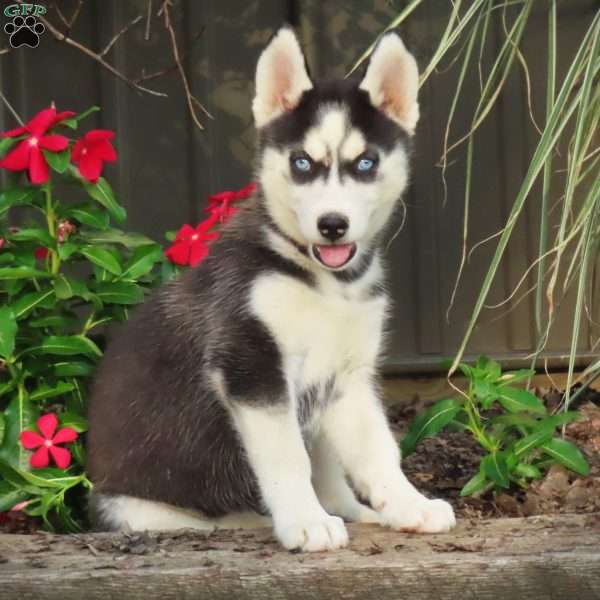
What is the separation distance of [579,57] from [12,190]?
6.16 feet

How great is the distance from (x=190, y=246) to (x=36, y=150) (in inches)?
25.6

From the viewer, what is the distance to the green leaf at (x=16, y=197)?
395 centimetres

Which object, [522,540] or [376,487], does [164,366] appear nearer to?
[376,487]

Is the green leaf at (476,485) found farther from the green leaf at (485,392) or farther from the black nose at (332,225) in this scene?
the black nose at (332,225)

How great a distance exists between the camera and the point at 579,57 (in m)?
3.10

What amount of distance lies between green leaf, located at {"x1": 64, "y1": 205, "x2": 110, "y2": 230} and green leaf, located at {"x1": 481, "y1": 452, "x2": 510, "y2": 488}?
4.76 ft

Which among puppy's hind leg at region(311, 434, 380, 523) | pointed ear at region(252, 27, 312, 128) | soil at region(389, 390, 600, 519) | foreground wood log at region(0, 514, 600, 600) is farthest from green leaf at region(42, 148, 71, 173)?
soil at region(389, 390, 600, 519)

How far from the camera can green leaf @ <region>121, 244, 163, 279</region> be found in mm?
4105

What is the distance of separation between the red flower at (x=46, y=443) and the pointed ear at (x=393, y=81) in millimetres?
1379

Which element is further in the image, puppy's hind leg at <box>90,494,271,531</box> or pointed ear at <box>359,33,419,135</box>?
puppy's hind leg at <box>90,494,271,531</box>

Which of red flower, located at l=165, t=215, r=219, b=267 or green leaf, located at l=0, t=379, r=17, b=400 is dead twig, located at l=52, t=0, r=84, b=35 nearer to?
red flower, located at l=165, t=215, r=219, b=267

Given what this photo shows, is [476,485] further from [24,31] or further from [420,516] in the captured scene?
[24,31]

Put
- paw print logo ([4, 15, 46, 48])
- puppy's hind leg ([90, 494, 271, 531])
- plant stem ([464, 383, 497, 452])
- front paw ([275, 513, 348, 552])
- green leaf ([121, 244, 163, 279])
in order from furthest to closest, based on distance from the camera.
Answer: paw print logo ([4, 15, 46, 48]) < green leaf ([121, 244, 163, 279]) < plant stem ([464, 383, 497, 452]) < puppy's hind leg ([90, 494, 271, 531]) < front paw ([275, 513, 348, 552])

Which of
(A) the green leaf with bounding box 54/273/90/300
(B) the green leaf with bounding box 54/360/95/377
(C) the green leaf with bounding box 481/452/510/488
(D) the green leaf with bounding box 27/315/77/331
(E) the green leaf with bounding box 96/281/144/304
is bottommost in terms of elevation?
(C) the green leaf with bounding box 481/452/510/488
